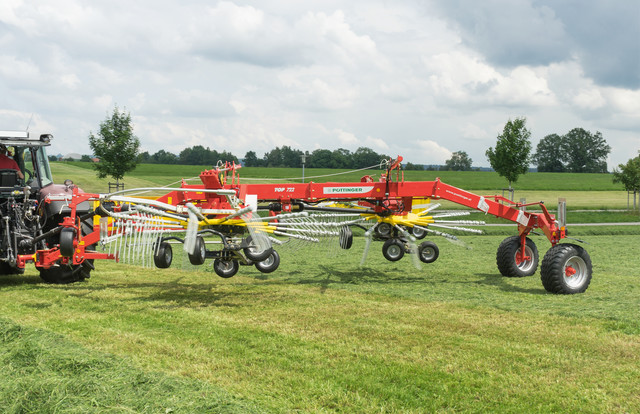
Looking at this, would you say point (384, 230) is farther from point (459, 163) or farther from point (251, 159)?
point (459, 163)

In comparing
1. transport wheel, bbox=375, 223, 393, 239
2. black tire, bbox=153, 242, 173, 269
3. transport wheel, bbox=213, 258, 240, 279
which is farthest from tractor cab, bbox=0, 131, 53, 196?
transport wheel, bbox=375, 223, 393, 239

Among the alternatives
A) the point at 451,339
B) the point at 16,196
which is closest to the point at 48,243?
the point at 16,196

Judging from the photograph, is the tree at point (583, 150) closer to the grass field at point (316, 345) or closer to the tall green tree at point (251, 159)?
the tall green tree at point (251, 159)

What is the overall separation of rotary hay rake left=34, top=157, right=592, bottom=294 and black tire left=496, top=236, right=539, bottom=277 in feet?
0.06

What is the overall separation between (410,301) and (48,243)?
207 inches

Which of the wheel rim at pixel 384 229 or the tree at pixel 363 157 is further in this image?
the tree at pixel 363 157

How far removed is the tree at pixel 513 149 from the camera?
3009 centimetres

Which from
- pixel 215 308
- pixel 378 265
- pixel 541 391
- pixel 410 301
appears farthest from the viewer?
pixel 378 265

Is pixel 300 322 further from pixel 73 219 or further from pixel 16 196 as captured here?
pixel 16 196

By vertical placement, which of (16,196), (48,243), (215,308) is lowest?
(215,308)

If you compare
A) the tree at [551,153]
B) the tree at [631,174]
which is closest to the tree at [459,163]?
the tree at [551,153]

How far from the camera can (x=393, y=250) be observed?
11.3m

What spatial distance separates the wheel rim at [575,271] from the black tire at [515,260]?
1.49 meters

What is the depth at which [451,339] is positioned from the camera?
581 cm
